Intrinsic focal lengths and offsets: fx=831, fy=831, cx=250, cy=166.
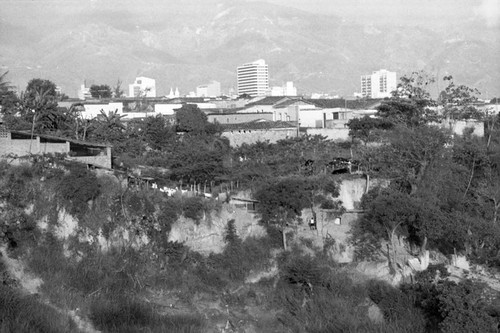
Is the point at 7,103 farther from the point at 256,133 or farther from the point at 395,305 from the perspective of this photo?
the point at 395,305

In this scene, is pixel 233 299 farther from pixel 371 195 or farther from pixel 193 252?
pixel 371 195

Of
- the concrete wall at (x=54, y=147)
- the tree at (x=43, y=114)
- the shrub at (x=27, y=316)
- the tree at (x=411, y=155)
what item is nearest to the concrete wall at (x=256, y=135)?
the tree at (x=43, y=114)

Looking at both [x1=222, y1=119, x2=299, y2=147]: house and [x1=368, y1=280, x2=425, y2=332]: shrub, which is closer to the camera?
[x1=368, y1=280, x2=425, y2=332]: shrub

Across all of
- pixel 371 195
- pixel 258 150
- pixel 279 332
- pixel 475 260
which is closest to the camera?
pixel 279 332

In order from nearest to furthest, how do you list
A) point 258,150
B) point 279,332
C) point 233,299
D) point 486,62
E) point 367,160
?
point 279,332, point 233,299, point 367,160, point 258,150, point 486,62

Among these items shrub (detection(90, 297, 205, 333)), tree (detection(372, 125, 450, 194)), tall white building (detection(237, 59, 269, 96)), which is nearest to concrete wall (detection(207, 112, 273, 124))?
tree (detection(372, 125, 450, 194))

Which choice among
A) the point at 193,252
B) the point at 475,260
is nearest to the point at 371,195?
the point at 475,260

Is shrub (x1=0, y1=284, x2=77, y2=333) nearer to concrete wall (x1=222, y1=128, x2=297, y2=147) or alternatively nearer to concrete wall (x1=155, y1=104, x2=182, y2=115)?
concrete wall (x1=222, y1=128, x2=297, y2=147)
